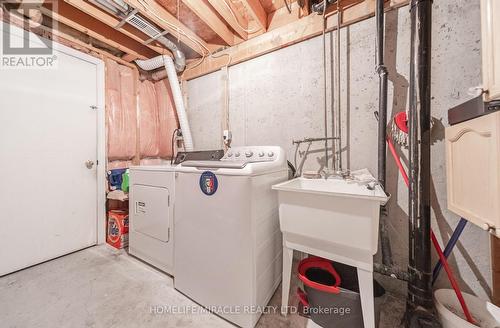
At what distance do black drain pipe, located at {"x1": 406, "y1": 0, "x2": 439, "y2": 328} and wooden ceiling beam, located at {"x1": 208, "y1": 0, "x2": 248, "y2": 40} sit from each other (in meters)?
1.42

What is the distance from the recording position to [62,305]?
4.17 feet

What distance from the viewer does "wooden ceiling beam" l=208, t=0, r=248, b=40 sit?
5.47 ft

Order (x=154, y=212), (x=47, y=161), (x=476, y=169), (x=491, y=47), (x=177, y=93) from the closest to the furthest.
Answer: (x=491, y=47) < (x=476, y=169) < (x=154, y=212) < (x=47, y=161) < (x=177, y=93)

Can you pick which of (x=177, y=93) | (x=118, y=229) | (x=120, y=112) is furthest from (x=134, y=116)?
(x=118, y=229)

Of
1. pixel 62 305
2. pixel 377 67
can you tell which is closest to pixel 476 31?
pixel 377 67

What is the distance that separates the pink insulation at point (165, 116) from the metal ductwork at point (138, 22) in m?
0.54

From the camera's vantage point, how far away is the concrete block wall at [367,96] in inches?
46.6

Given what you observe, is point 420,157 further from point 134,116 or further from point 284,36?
point 134,116

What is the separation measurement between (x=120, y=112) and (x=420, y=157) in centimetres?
304

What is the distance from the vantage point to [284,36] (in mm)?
1797

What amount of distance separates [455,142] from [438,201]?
449 millimetres

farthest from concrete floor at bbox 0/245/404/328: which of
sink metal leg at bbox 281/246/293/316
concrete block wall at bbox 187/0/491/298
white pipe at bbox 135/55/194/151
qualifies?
white pipe at bbox 135/55/194/151

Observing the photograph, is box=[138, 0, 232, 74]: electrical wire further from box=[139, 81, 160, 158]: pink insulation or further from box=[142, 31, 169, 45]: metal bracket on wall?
box=[139, 81, 160, 158]: pink insulation

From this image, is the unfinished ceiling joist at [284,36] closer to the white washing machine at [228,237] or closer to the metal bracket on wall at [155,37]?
the metal bracket on wall at [155,37]
